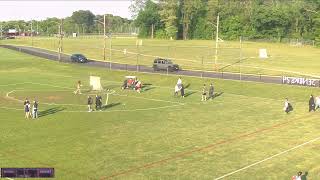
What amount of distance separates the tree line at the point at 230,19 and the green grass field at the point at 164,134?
88873 mm

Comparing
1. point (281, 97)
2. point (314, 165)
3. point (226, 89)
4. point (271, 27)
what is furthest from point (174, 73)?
point (271, 27)

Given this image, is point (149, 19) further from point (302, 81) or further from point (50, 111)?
point (50, 111)

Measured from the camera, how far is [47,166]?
2817 centimetres

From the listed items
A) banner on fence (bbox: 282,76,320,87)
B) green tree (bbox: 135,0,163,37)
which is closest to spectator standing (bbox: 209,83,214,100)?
banner on fence (bbox: 282,76,320,87)

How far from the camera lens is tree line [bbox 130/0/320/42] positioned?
146 metres

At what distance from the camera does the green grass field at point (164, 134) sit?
93.5 feet

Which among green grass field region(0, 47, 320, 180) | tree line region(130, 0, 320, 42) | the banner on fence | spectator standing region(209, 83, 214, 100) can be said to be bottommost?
green grass field region(0, 47, 320, 180)

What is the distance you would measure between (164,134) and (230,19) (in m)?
122

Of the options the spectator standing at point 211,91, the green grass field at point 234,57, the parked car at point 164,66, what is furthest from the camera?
the green grass field at point 234,57

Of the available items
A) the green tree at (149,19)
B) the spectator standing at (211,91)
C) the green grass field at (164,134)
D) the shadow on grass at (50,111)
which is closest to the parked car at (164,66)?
the green grass field at (164,134)

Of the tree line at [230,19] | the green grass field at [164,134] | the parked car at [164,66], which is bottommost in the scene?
the green grass field at [164,134]

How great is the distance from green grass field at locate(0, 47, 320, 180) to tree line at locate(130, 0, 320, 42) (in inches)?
3499

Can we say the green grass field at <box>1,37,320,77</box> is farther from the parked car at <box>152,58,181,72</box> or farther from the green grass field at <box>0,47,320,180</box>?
the green grass field at <box>0,47,320,180</box>

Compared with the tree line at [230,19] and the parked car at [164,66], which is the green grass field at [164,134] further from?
the tree line at [230,19]
